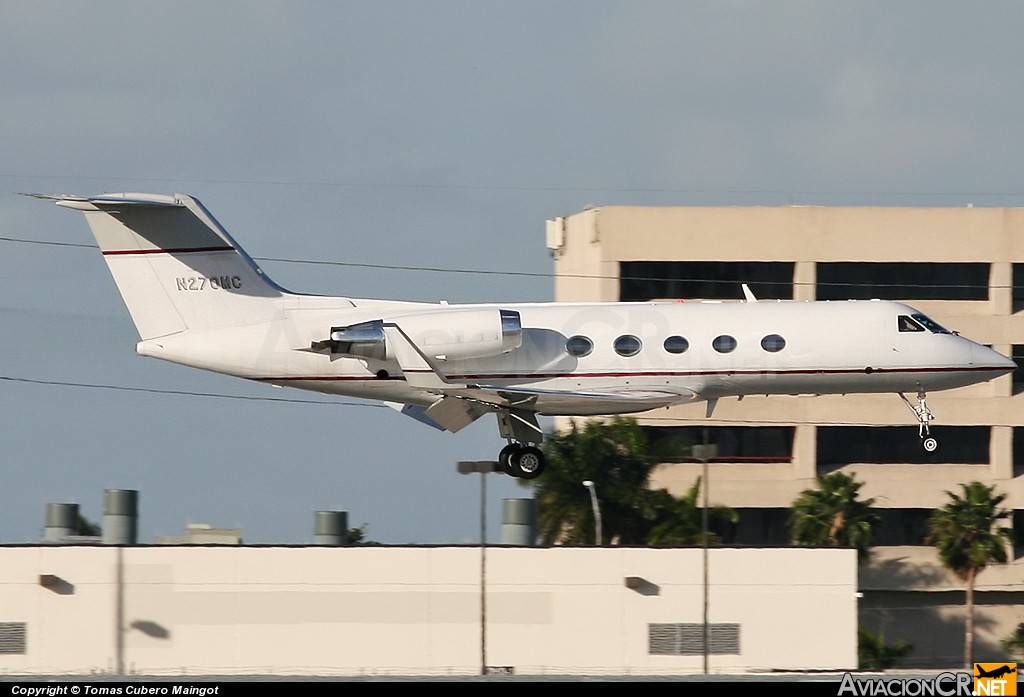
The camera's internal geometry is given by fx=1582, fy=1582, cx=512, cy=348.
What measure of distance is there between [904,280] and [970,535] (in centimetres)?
1068

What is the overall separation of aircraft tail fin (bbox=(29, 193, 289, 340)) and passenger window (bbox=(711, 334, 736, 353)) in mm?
8130

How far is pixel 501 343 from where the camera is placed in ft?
91.5

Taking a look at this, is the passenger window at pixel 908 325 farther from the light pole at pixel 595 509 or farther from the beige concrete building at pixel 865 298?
the beige concrete building at pixel 865 298

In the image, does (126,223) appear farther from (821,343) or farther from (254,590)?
(254,590)

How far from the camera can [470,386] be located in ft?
90.4

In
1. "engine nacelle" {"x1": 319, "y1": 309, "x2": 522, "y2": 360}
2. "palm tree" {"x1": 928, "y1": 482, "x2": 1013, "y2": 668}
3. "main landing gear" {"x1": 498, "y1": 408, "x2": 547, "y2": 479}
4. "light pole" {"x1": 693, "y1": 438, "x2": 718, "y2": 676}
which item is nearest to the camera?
"engine nacelle" {"x1": 319, "y1": 309, "x2": 522, "y2": 360}

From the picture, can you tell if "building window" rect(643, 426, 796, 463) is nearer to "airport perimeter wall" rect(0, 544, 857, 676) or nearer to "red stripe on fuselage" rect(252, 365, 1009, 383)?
"airport perimeter wall" rect(0, 544, 857, 676)

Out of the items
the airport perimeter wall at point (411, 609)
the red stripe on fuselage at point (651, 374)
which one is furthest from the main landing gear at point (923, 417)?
the airport perimeter wall at point (411, 609)

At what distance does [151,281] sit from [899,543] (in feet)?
143

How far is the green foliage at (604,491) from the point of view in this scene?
5872 centimetres

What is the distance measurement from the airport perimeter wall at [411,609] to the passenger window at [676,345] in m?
17.7

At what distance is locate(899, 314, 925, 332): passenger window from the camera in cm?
2928

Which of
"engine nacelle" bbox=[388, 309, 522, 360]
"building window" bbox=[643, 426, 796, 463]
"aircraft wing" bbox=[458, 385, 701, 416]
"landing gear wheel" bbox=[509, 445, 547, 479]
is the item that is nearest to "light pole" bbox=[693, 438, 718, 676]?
"landing gear wheel" bbox=[509, 445, 547, 479]

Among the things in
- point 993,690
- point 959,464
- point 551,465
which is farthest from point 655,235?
point 993,690
